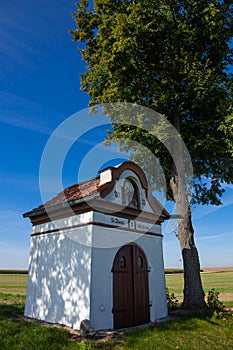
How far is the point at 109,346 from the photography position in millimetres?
7141

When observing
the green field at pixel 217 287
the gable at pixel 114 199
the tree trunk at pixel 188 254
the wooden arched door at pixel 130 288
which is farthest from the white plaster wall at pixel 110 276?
the green field at pixel 217 287

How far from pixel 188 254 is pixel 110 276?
16.9 ft

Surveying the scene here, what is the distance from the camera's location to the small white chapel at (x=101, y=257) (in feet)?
29.4

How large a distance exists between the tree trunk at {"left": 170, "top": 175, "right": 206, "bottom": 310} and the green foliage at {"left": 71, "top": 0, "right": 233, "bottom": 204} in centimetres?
186

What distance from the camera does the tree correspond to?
42.0ft

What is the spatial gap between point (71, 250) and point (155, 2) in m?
12.5

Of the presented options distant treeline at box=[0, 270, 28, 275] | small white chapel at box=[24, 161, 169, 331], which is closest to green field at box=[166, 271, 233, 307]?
small white chapel at box=[24, 161, 169, 331]

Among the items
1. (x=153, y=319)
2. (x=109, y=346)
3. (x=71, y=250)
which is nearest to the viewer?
(x=109, y=346)

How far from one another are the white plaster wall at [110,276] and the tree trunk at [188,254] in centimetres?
142

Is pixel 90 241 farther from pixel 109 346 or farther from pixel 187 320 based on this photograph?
pixel 187 320

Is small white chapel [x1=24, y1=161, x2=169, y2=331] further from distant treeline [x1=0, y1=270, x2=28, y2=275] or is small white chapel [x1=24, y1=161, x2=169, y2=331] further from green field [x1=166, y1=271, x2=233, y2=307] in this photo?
distant treeline [x1=0, y1=270, x2=28, y2=275]

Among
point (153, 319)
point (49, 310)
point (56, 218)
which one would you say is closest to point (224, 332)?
point (153, 319)

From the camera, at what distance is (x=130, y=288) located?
32.9ft

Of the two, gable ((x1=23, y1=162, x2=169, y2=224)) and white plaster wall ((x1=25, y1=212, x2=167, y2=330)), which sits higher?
gable ((x1=23, y1=162, x2=169, y2=224))
